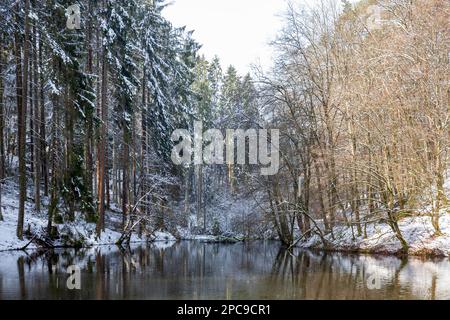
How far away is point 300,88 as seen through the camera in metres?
28.2

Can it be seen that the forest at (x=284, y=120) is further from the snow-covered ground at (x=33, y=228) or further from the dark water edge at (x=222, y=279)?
the dark water edge at (x=222, y=279)

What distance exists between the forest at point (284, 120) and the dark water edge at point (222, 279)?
4.28 metres

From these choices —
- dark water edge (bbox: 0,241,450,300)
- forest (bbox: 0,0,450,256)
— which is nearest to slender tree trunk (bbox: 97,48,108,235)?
forest (bbox: 0,0,450,256)

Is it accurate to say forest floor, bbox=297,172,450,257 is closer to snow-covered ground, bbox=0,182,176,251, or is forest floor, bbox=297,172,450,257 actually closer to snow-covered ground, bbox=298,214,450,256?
snow-covered ground, bbox=298,214,450,256

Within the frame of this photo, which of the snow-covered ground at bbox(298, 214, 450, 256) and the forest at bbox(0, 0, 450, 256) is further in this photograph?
the forest at bbox(0, 0, 450, 256)

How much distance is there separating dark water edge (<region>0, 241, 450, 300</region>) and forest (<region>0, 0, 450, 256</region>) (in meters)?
4.28

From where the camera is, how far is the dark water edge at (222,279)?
33.4 ft

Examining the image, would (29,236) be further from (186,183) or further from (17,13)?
(186,183)

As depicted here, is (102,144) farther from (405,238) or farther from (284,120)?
(405,238)

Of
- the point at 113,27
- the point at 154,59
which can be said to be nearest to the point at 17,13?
the point at 113,27

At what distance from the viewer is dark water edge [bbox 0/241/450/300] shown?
401 inches

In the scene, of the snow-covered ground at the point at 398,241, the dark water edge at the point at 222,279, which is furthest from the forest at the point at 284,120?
the dark water edge at the point at 222,279

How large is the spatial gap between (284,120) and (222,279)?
666 inches
